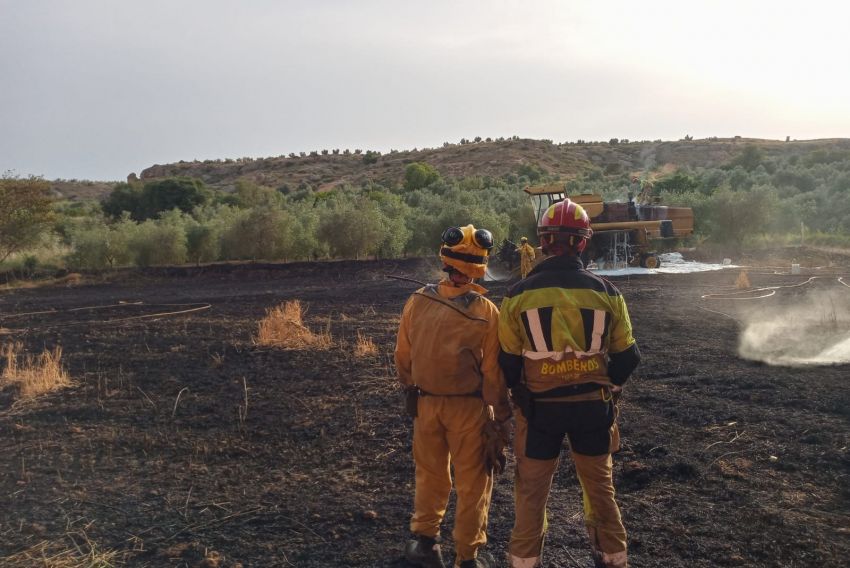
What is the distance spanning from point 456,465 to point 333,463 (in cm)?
225

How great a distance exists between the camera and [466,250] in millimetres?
3650

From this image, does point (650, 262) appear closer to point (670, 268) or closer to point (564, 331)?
point (670, 268)

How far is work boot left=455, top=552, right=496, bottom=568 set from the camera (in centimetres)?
357

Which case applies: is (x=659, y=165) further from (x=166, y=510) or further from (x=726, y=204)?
(x=166, y=510)

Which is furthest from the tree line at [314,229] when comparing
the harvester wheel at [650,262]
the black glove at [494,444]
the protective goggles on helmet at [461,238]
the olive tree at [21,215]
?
the black glove at [494,444]

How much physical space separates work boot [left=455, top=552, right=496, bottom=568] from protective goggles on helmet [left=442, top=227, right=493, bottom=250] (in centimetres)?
169

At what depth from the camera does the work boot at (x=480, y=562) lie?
3572 millimetres

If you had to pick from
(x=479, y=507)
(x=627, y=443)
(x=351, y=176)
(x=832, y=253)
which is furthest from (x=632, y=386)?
(x=351, y=176)

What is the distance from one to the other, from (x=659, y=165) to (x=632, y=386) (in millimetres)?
67327

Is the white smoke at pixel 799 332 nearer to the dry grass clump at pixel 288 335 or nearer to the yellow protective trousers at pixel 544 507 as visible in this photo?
the yellow protective trousers at pixel 544 507

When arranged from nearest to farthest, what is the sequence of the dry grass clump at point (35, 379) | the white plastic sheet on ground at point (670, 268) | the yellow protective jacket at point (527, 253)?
the dry grass clump at point (35, 379) → the yellow protective jacket at point (527, 253) → the white plastic sheet on ground at point (670, 268)

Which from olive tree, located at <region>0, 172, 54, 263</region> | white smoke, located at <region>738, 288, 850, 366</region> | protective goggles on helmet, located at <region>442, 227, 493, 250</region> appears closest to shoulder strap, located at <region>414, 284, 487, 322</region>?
protective goggles on helmet, located at <region>442, 227, 493, 250</region>

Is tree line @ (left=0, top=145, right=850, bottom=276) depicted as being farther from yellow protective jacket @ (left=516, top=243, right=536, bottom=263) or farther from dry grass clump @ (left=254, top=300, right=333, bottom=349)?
dry grass clump @ (left=254, top=300, right=333, bottom=349)

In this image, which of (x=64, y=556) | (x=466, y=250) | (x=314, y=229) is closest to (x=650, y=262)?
(x=314, y=229)
